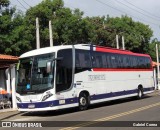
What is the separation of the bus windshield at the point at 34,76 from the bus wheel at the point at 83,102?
2.75 m

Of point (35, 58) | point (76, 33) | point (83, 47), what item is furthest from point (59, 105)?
point (76, 33)

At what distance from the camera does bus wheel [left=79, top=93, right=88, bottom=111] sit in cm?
2064

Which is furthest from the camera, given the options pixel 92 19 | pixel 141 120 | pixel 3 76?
pixel 92 19

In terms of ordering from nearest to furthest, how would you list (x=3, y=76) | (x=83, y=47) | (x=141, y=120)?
1. (x=141, y=120)
2. (x=83, y=47)
3. (x=3, y=76)

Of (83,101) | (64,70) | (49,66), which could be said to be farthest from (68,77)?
(83,101)

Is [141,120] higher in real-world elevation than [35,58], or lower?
lower

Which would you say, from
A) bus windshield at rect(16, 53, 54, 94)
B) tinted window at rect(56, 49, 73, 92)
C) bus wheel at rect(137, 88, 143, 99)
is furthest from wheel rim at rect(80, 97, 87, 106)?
bus wheel at rect(137, 88, 143, 99)

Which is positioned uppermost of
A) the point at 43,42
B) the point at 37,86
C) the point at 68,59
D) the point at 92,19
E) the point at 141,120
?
the point at 92,19

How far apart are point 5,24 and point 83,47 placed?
15.3 meters

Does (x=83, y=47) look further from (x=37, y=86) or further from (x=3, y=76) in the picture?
(x=3, y=76)

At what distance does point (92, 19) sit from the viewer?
2253 inches

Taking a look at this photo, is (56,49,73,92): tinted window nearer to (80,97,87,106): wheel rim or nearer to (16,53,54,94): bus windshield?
(16,53,54,94): bus windshield

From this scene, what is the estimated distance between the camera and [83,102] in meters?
20.9

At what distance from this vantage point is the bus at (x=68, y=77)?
1859 centimetres
